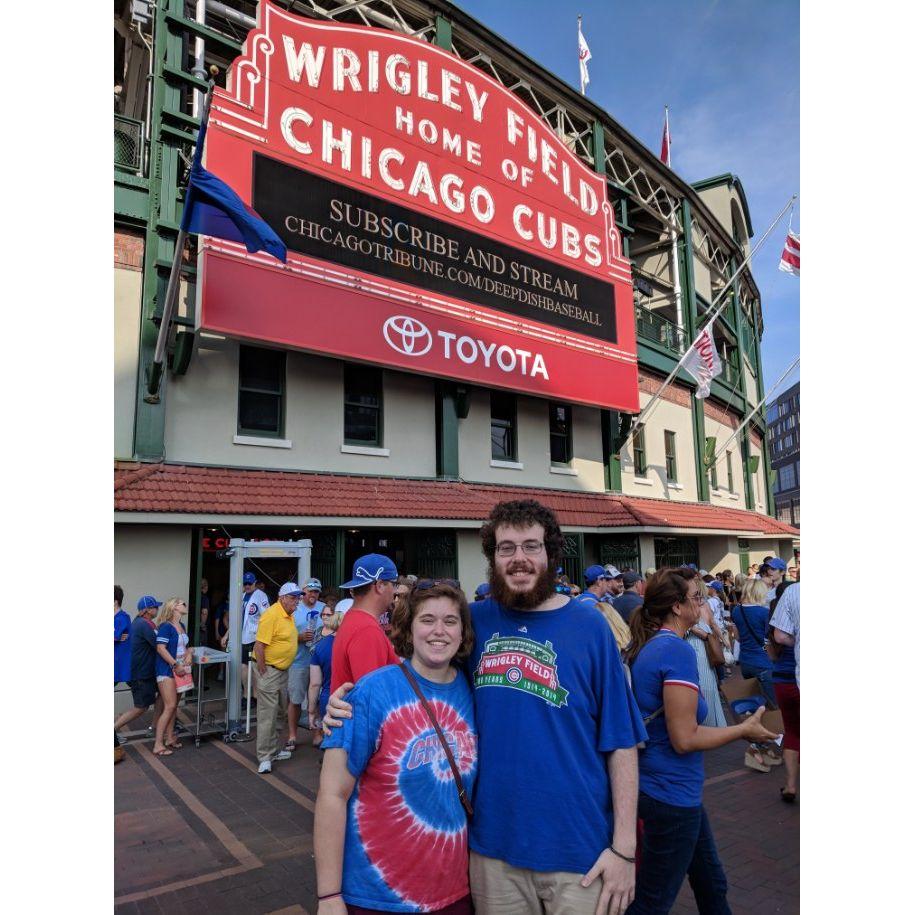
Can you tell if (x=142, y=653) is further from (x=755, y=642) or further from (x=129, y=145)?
(x=129, y=145)

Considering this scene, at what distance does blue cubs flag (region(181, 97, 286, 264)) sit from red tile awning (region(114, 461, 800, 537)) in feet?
11.9

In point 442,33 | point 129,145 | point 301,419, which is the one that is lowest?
point 301,419

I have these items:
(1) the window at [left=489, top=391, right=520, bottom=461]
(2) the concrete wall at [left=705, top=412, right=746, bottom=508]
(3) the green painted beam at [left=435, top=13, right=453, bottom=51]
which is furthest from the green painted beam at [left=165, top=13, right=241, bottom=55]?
(2) the concrete wall at [left=705, top=412, right=746, bottom=508]

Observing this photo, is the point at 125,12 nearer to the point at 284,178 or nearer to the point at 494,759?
the point at 284,178

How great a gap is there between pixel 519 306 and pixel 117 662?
34.1 ft

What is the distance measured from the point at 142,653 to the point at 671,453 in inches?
646

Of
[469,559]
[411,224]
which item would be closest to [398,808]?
[469,559]

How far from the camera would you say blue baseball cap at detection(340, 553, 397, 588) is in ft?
12.9

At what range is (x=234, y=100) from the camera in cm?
1047

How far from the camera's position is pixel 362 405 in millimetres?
12773

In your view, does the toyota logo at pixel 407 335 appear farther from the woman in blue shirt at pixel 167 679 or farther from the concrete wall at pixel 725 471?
the concrete wall at pixel 725 471

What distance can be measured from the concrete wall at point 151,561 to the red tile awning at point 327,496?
0.60m

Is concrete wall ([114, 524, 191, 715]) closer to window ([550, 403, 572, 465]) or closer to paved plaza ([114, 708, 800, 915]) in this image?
paved plaza ([114, 708, 800, 915])

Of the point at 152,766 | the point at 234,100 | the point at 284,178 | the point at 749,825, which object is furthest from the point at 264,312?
the point at 749,825
